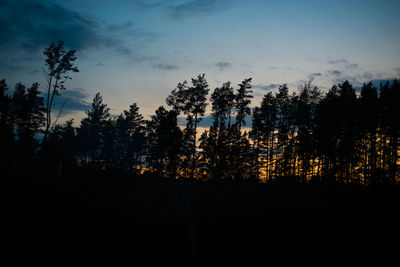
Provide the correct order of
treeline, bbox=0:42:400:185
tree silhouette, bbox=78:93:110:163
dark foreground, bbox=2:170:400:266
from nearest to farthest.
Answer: dark foreground, bbox=2:170:400:266 → treeline, bbox=0:42:400:185 → tree silhouette, bbox=78:93:110:163

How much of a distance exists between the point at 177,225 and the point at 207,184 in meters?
12.9

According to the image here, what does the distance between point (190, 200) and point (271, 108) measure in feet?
83.5

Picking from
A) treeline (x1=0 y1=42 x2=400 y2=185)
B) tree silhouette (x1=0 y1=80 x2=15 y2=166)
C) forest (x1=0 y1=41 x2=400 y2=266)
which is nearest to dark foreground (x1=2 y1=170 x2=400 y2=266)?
forest (x1=0 y1=41 x2=400 y2=266)

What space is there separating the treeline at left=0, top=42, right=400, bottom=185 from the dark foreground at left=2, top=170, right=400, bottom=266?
1020 cm

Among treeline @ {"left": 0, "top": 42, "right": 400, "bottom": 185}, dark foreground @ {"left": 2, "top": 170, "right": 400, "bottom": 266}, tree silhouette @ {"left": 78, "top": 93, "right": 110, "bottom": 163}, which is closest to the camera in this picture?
dark foreground @ {"left": 2, "top": 170, "right": 400, "bottom": 266}

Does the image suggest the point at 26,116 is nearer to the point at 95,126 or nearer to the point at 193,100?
the point at 95,126

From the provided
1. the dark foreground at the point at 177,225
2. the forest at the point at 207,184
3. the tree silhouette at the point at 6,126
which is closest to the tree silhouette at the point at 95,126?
the forest at the point at 207,184

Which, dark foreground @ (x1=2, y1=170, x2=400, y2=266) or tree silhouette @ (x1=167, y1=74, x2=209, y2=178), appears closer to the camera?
dark foreground @ (x1=2, y1=170, x2=400, y2=266)

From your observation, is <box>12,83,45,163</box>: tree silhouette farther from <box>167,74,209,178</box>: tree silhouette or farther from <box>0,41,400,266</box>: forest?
<box>167,74,209,178</box>: tree silhouette

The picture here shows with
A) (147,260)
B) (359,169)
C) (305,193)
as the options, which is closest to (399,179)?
(359,169)

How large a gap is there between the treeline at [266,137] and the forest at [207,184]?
0.21 m

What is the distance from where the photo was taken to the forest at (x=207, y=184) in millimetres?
13125

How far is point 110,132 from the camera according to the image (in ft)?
166

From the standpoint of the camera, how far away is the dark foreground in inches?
431
